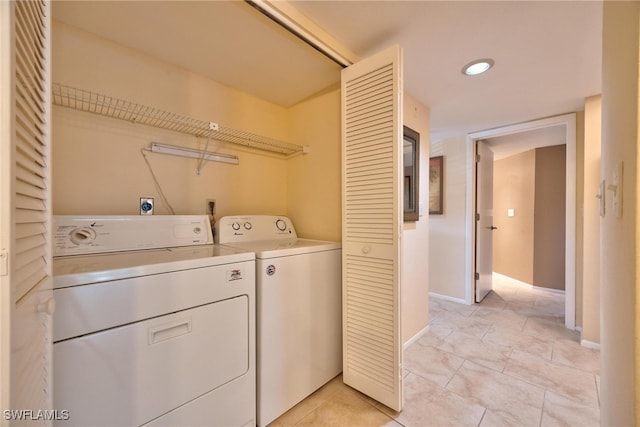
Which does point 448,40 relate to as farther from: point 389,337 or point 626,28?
point 389,337

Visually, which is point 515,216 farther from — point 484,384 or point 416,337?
point 484,384

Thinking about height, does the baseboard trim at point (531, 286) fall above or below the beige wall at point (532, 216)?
below

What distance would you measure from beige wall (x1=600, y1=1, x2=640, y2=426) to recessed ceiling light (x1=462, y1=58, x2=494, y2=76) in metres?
1.03

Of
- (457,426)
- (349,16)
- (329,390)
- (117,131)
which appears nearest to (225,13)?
(349,16)

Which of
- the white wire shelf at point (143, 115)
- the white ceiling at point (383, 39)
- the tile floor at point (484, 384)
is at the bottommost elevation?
the tile floor at point (484, 384)

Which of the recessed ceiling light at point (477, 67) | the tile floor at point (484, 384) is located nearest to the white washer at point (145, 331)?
the tile floor at point (484, 384)

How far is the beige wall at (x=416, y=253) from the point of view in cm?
221

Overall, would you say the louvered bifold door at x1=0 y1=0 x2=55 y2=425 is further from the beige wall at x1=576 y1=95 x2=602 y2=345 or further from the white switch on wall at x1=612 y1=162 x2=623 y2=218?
the beige wall at x1=576 y1=95 x2=602 y2=345

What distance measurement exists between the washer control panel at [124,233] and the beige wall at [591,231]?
3158mm

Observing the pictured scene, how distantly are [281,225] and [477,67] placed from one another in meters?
1.85

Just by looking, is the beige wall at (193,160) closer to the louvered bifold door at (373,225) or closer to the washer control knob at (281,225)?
the washer control knob at (281,225)

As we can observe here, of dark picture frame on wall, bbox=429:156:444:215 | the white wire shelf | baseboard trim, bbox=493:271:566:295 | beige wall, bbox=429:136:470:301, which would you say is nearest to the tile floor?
beige wall, bbox=429:136:470:301

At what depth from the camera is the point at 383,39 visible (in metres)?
1.49

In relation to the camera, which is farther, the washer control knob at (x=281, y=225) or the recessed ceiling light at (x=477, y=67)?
the washer control knob at (x=281, y=225)
